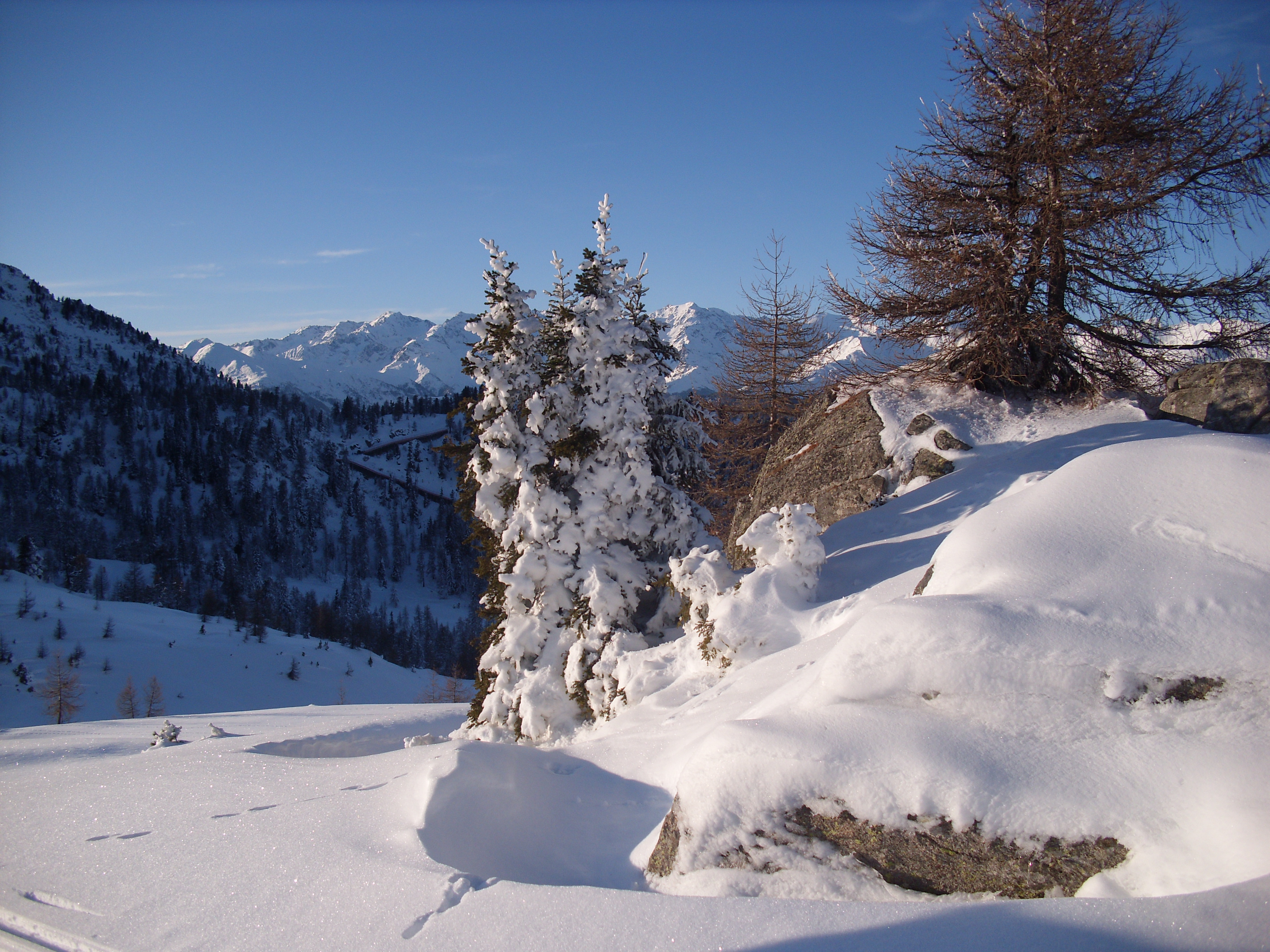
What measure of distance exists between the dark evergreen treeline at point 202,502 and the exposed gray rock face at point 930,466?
10328 centimetres

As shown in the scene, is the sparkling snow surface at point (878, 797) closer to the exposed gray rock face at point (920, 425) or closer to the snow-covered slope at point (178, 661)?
the exposed gray rock face at point (920, 425)

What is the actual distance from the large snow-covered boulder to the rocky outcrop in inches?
0.4

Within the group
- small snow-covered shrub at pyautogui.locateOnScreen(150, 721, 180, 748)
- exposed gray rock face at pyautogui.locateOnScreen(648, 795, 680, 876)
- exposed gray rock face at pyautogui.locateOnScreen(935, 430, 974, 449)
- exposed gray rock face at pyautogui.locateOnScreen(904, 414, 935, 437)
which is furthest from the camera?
exposed gray rock face at pyautogui.locateOnScreen(904, 414, 935, 437)

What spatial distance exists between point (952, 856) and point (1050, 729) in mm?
950

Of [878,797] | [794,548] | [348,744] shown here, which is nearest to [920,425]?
[794,548]

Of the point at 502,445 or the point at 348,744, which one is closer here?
the point at 348,744

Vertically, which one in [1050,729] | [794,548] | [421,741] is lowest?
[421,741]

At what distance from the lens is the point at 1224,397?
32.9 ft

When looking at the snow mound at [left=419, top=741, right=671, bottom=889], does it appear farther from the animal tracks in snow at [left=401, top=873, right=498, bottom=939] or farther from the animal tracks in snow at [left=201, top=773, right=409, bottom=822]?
the animal tracks in snow at [left=201, top=773, right=409, bottom=822]

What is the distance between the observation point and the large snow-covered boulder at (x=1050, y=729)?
11.3ft

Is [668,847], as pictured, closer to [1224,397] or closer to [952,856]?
[952,856]

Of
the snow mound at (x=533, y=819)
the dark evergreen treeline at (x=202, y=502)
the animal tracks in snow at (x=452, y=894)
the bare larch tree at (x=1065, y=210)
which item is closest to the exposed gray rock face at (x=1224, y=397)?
the bare larch tree at (x=1065, y=210)

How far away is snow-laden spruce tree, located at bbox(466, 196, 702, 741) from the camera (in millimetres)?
12039

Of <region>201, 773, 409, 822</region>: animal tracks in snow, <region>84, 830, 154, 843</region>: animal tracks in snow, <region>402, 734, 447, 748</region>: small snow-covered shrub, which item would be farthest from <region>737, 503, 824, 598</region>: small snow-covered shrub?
<region>84, 830, 154, 843</region>: animal tracks in snow
